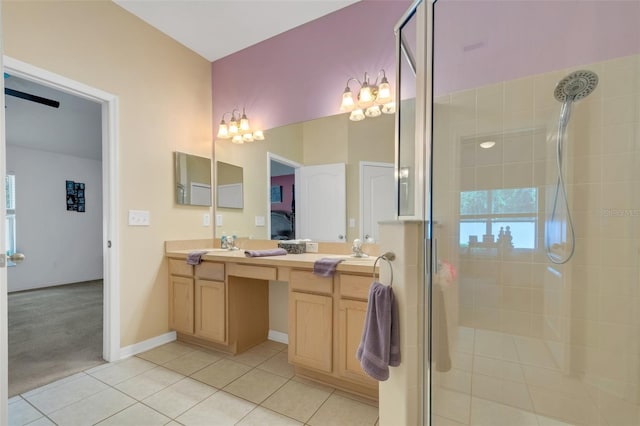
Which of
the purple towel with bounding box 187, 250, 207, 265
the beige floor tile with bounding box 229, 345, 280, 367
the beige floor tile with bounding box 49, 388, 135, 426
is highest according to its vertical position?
the purple towel with bounding box 187, 250, 207, 265

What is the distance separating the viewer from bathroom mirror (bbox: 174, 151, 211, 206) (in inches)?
106

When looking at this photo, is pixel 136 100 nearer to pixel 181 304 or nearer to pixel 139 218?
pixel 139 218

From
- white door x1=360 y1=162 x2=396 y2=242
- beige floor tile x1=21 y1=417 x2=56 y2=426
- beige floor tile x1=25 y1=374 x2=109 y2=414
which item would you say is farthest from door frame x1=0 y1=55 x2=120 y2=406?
white door x1=360 y1=162 x2=396 y2=242

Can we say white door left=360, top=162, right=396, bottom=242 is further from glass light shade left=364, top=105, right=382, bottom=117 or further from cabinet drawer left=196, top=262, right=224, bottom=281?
cabinet drawer left=196, top=262, right=224, bottom=281

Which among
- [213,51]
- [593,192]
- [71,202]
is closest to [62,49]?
[213,51]

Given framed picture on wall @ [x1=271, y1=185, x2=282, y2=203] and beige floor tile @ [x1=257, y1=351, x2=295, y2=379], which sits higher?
framed picture on wall @ [x1=271, y1=185, x2=282, y2=203]

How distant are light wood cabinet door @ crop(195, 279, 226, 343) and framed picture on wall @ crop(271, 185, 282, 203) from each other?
0.83 metres

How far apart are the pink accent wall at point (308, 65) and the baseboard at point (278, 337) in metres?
1.92

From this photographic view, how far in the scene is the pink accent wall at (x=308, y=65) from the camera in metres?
2.14

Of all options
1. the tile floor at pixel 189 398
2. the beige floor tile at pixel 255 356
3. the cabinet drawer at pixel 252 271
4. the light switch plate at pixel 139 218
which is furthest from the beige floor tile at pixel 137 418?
the light switch plate at pixel 139 218

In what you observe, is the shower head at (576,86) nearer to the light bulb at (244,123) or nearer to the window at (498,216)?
the window at (498,216)

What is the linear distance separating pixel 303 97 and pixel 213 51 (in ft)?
3.81

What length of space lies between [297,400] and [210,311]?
3.36 feet

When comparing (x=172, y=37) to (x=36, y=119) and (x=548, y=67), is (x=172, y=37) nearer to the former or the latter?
(x=36, y=119)
